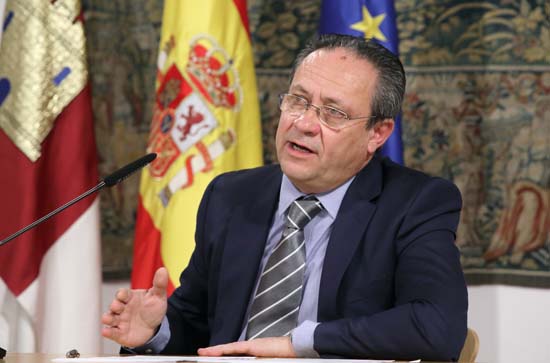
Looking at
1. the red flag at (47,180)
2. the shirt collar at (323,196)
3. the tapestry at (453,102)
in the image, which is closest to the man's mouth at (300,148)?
the shirt collar at (323,196)

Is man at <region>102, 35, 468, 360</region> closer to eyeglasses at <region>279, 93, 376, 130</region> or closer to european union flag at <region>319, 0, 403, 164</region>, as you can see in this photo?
eyeglasses at <region>279, 93, 376, 130</region>

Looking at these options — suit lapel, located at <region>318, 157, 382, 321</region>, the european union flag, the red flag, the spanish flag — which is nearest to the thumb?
suit lapel, located at <region>318, 157, 382, 321</region>

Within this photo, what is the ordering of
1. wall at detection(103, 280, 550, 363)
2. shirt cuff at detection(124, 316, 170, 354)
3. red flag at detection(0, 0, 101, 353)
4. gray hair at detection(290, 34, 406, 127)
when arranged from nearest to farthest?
shirt cuff at detection(124, 316, 170, 354) → gray hair at detection(290, 34, 406, 127) → red flag at detection(0, 0, 101, 353) → wall at detection(103, 280, 550, 363)

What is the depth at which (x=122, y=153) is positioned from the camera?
13.2ft

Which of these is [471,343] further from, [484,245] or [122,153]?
[122,153]

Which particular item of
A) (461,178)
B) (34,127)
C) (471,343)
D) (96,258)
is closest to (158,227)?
(96,258)

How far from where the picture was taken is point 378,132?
248 centimetres

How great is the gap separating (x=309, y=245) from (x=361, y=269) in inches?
6.0

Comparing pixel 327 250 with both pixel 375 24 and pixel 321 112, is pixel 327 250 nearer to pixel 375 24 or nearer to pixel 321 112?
pixel 321 112

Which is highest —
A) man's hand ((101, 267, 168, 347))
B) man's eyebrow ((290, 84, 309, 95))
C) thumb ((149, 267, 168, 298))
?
man's eyebrow ((290, 84, 309, 95))

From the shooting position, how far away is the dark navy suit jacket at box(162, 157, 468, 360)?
6.74 feet

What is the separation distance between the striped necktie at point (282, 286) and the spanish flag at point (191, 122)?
104 centimetres

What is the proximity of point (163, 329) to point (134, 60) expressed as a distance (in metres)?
2.00

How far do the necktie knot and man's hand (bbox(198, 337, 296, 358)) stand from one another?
1.31ft
